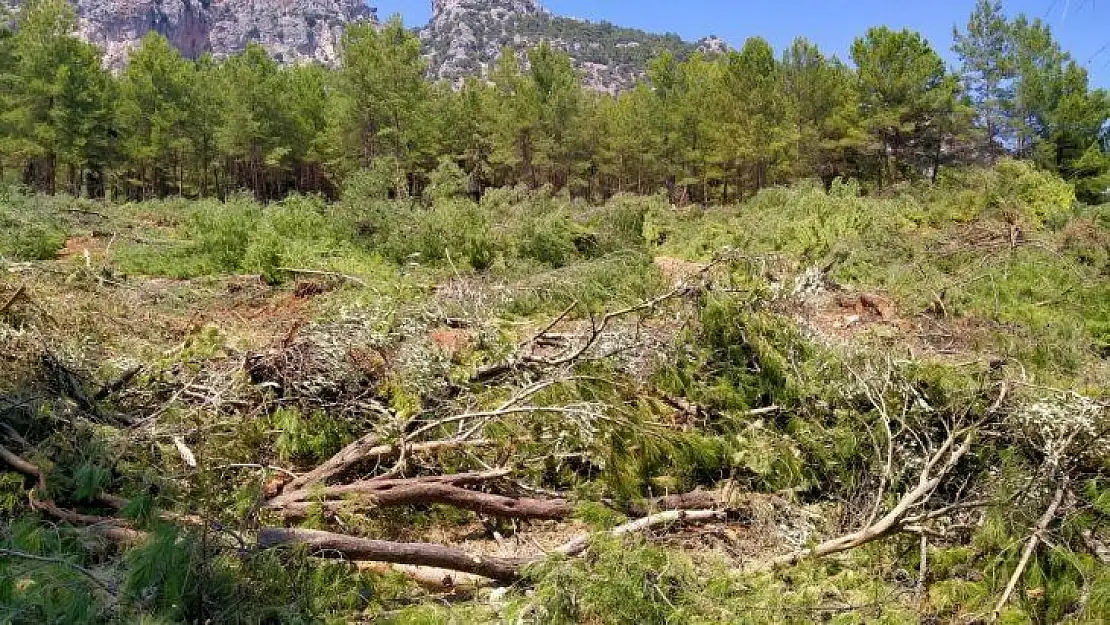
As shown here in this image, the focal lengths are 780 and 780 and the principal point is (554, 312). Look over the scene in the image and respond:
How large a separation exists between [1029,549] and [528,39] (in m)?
146

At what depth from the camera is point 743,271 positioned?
4.92 metres

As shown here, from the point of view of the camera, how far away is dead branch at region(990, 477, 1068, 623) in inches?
104

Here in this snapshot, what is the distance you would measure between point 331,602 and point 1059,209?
46.4ft

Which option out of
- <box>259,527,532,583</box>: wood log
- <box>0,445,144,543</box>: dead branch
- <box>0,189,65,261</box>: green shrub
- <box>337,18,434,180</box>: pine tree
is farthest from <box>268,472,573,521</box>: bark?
<box>337,18,434,180</box>: pine tree

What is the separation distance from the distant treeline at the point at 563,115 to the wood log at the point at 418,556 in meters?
23.7

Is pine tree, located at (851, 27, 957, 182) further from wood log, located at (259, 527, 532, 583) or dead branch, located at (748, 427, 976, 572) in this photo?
wood log, located at (259, 527, 532, 583)

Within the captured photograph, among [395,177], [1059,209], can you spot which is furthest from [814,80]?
[395,177]

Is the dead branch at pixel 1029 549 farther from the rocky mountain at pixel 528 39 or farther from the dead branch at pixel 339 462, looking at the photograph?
the rocky mountain at pixel 528 39

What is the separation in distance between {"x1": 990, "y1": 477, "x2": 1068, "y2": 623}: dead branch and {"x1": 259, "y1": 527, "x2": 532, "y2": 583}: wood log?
1.62 m

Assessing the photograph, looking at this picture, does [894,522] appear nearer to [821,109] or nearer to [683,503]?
[683,503]

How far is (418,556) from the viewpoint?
2871mm

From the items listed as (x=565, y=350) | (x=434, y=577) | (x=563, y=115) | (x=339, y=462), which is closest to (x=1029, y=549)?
(x=434, y=577)

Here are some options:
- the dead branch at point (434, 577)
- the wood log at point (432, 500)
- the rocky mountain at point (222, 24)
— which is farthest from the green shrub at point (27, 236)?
the rocky mountain at point (222, 24)

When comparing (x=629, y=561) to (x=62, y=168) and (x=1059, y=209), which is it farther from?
(x=62, y=168)
